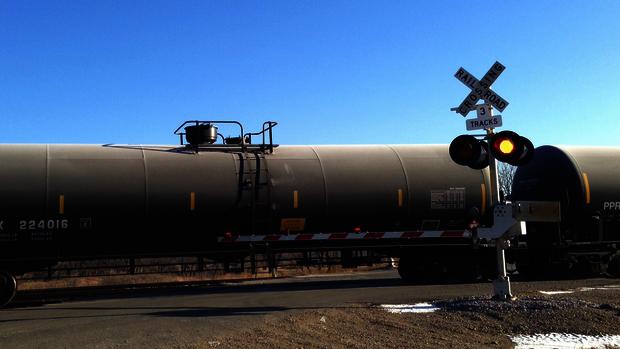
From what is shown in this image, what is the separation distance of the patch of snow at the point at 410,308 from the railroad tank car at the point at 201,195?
3.96m

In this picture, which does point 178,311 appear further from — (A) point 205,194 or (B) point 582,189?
(B) point 582,189

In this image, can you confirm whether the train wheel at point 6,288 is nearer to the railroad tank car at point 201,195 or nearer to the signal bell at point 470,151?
the railroad tank car at point 201,195

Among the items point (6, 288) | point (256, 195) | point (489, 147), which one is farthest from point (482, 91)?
point (6, 288)

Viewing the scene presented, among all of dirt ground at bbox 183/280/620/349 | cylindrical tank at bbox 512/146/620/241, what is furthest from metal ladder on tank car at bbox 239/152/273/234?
cylindrical tank at bbox 512/146/620/241

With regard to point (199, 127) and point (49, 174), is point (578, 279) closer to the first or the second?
point (199, 127)

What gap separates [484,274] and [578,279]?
8.07ft

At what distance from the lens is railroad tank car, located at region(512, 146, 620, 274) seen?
14.0 meters

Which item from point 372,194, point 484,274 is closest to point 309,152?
point 372,194

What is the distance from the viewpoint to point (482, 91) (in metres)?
9.56

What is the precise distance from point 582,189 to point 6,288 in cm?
1297

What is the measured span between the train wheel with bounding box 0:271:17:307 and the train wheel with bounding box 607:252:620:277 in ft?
44.3

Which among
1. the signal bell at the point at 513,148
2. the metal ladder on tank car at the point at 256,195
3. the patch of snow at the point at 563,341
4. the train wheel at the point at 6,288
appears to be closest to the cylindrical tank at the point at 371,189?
the metal ladder on tank car at the point at 256,195

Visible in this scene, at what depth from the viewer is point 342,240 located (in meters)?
12.9

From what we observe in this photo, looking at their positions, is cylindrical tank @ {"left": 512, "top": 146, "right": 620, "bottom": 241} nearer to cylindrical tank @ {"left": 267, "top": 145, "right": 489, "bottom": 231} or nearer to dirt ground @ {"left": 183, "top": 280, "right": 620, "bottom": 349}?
cylindrical tank @ {"left": 267, "top": 145, "right": 489, "bottom": 231}
